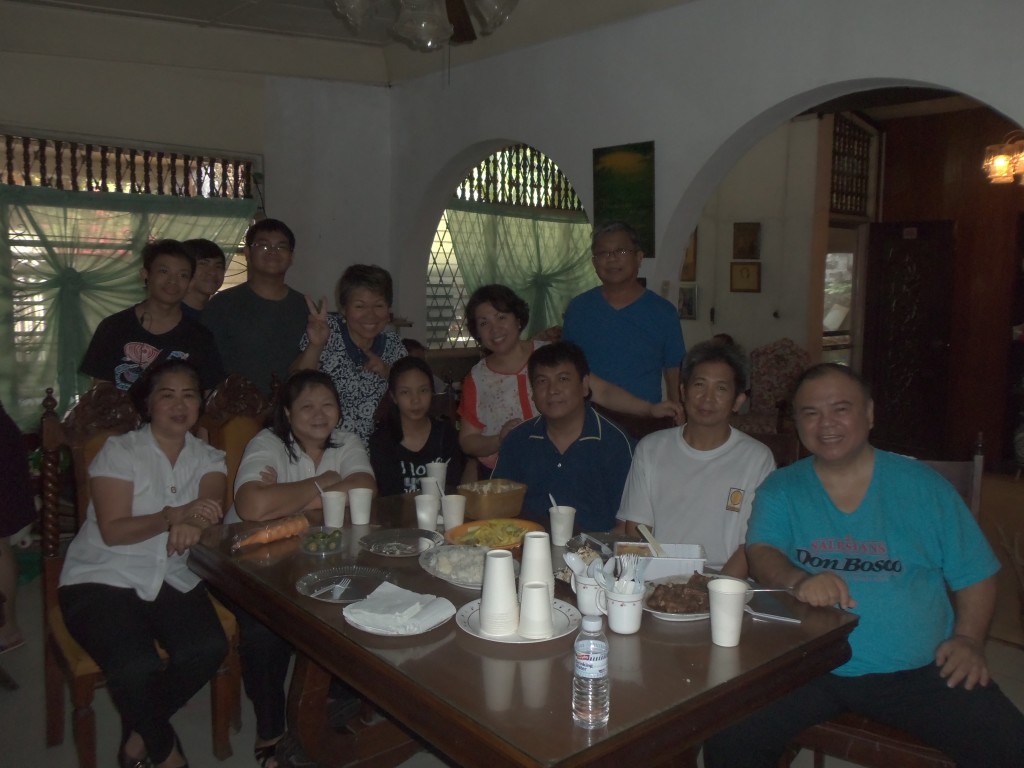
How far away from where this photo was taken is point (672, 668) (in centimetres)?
129

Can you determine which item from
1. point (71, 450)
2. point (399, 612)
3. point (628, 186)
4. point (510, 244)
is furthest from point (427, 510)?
point (510, 244)

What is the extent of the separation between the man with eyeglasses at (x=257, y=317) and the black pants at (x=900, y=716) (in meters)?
2.09

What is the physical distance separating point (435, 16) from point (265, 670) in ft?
5.72

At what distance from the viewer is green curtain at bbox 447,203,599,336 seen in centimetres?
662

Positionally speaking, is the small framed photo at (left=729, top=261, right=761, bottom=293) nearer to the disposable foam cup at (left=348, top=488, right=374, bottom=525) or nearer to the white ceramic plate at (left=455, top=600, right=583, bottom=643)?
the disposable foam cup at (left=348, top=488, right=374, bottom=525)

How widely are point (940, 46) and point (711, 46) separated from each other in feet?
3.22

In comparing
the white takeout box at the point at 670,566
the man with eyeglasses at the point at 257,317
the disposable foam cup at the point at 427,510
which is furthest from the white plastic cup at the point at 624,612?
the man with eyeglasses at the point at 257,317

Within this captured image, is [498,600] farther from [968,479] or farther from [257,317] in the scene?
[257,317]

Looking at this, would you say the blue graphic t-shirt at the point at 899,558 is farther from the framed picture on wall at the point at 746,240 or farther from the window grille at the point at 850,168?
the window grille at the point at 850,168

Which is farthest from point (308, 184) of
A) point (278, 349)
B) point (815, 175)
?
point (815, 175)

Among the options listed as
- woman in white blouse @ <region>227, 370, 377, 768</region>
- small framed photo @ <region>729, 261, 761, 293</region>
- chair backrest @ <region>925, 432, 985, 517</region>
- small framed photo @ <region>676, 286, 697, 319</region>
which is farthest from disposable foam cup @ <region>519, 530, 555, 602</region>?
small framed photo @ <region>676, 286, 697, 319</region>

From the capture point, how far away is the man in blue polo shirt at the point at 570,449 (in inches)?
89.4

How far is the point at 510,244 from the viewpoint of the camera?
6887mm

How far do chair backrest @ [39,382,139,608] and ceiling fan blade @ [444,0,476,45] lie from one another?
140 centimetres
